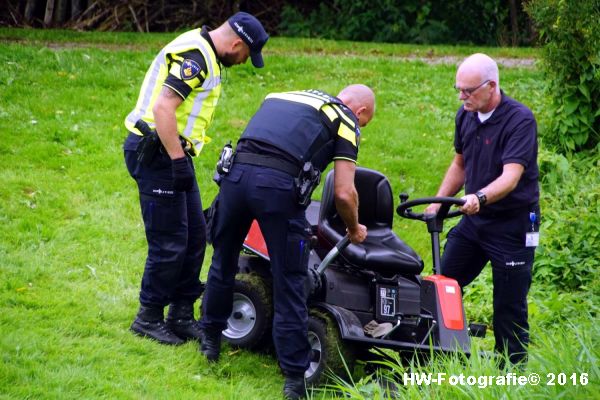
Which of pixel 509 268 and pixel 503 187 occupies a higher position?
pixel 503 187

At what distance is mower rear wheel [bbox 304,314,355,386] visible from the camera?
540cm

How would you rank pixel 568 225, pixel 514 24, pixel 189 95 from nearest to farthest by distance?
1. pixel 189 95
2. pixel 568 225
3. pixel 514 24

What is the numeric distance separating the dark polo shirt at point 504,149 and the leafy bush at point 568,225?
1.98m

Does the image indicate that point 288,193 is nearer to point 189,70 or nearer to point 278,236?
point 278,236

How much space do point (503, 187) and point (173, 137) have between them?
1955mm

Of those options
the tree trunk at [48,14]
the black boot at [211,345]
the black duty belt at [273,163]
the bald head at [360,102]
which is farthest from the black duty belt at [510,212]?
the tree trunk at [48,14]

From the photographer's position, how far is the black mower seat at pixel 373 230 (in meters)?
5.56

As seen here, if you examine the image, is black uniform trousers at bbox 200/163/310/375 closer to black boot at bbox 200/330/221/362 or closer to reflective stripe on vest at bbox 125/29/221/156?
black boot at bbox 200/330/221/362

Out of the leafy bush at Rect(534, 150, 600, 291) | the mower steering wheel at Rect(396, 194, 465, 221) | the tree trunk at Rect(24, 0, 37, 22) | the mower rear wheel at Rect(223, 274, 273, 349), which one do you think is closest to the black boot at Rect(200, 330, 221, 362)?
the mower rear wheel at Rect(223, 274, 273, 349)

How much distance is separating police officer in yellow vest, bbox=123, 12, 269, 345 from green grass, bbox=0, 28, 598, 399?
0.40 m

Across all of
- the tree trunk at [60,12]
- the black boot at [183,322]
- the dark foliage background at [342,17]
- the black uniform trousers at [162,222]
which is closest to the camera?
the black uniform trousers at [162,222]

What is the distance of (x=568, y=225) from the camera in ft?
26.1

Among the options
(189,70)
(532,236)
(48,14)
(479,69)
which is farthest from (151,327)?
(48,14)

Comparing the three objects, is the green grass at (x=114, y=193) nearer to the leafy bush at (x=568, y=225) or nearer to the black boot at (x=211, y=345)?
the black boot at (x=211, y=345)
